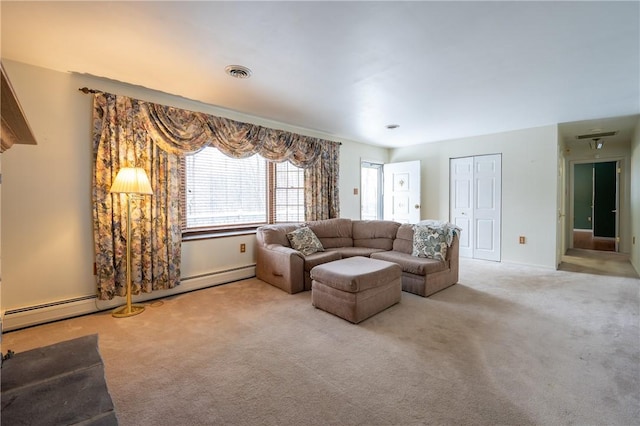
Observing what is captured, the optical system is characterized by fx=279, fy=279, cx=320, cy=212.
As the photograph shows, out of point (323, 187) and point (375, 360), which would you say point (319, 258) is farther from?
point (375, 360)

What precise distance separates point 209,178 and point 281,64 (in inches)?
81.0

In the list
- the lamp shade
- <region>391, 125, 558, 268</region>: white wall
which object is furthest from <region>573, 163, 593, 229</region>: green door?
the lamp shade

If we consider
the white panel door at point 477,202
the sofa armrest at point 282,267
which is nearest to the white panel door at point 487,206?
the white panel door at point 477,202

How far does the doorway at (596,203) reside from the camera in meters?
7.58

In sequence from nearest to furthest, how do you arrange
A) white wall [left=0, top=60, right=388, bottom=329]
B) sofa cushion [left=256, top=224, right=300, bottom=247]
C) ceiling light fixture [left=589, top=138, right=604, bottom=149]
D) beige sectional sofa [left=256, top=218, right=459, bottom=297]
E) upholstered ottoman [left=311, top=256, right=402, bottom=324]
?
white wall [left=0, top=60, right=388, bottom=329] → upholstered ottoman [left=311, top=256, right=402, bottom=324] → beige sectional sofa [left=256, top=218, right=459, bottom=297] → sofa cushion [left=256, top=224, right=300, bottom=247] → ceiling light fixture [left=589, top=138, right=604, bottom=149]

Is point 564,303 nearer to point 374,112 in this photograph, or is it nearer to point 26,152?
point 374,112

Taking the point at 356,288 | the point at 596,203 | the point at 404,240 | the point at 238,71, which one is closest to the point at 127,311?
the point at 356,288

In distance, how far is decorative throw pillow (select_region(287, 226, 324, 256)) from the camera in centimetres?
403

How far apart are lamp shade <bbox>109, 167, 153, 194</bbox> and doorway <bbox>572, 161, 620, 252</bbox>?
9.09 m

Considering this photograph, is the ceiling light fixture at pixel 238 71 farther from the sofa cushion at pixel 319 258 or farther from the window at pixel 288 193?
the sofa cushion at pixel 319 258

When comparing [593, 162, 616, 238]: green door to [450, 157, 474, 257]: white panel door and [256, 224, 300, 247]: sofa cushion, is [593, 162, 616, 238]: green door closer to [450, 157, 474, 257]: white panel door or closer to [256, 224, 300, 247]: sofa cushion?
[450, 157, 474, 257]: white panel door

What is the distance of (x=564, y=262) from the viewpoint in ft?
17.0

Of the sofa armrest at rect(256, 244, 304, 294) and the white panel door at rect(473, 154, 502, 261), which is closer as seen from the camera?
the sofa armrest at rect(256, 244, 304, 294)

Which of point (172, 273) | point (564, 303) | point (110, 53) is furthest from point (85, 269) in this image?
point (564, 303)
